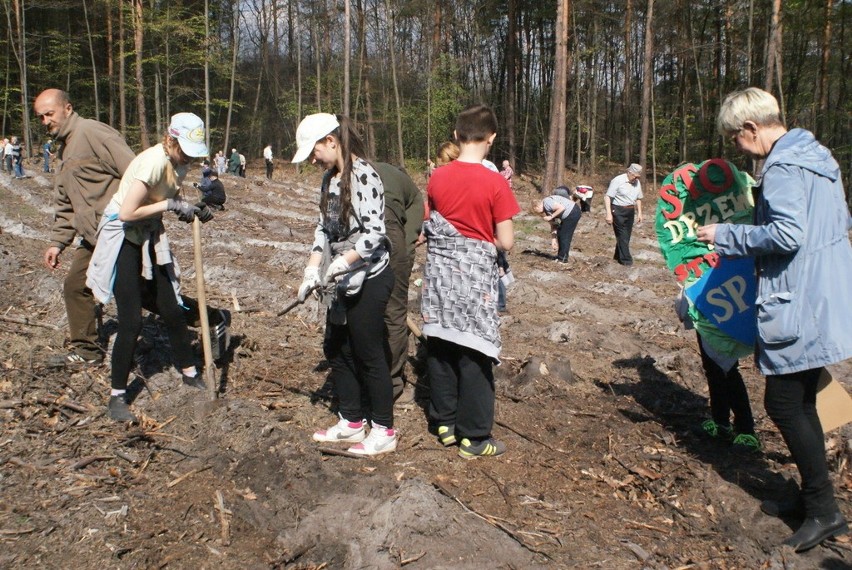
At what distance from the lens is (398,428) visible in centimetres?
401

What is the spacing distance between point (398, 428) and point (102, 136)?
8.39 ft

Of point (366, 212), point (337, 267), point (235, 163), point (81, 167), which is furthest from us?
point (235, 163)

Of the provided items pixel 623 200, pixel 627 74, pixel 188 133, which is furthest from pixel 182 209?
pixel 627 74

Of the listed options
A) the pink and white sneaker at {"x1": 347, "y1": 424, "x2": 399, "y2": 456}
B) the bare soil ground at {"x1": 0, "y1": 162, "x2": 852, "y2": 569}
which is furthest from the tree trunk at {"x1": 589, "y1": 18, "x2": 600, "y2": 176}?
the pink and white sneaker at {"x1": 347, "y1": 424, "x2": 399, "y2": 456}

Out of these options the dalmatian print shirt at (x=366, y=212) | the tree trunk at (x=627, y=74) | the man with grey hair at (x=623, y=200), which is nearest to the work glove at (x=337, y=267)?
the dalmatian print shirt at (x=366, y=212)

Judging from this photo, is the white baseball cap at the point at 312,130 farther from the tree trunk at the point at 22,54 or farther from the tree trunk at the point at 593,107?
the tree trunk at the point at 22,54

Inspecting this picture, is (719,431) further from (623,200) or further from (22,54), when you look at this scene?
(22,54)

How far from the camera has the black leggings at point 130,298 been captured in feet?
12.8

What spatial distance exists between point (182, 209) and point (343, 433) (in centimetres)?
151

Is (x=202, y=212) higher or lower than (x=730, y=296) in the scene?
higher

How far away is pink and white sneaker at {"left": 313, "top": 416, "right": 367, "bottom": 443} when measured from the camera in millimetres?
3709

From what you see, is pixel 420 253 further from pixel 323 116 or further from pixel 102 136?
pixel 323 116

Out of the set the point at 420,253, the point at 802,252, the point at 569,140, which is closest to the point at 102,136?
the point at 802,252

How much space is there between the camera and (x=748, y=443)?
11.8 ft
